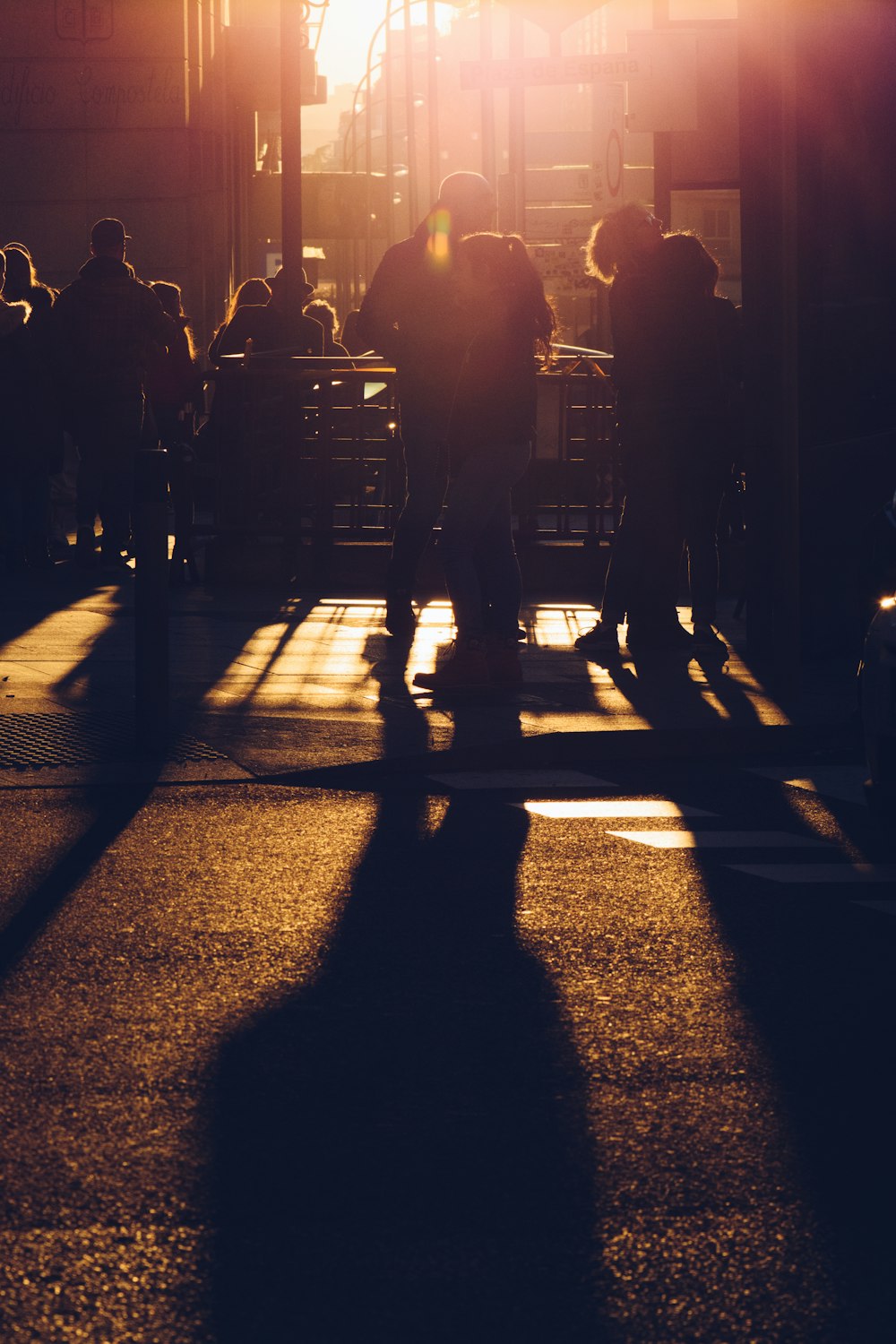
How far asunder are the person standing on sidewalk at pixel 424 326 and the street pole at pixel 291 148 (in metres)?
8.25

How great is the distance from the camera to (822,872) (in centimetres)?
633

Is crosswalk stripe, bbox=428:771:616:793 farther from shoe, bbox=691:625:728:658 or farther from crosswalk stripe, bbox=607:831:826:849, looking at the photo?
shoe, bbox=691:625:728:658

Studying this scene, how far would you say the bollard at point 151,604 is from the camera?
314 inches

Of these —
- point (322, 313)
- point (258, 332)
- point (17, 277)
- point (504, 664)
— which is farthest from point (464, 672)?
point (322, 313)

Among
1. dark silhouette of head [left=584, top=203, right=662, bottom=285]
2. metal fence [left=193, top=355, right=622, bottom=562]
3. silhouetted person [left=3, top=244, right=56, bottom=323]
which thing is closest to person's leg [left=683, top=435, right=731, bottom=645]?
dark silhouette of head [left=584, top=203, right=662, bottom=285]

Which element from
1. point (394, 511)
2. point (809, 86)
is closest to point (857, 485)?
point (809, 86)

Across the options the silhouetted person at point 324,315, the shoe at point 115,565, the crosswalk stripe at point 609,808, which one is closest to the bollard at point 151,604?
the crosswalk stripe at point 609,808

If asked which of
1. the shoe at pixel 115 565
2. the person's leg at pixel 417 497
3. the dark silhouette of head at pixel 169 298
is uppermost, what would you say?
the dark silhouette of head at pixel 169 298

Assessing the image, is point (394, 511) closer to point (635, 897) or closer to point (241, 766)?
point (241, 766)

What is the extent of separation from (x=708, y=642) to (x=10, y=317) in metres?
5.70

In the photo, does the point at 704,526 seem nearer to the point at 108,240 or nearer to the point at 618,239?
the point at 618,239

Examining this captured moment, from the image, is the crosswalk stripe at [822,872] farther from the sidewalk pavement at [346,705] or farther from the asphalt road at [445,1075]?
the sidewalk pavement at [346,705]

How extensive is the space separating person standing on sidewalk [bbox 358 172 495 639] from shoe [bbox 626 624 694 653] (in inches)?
44.2

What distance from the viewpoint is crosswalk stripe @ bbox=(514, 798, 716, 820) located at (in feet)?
23.5
